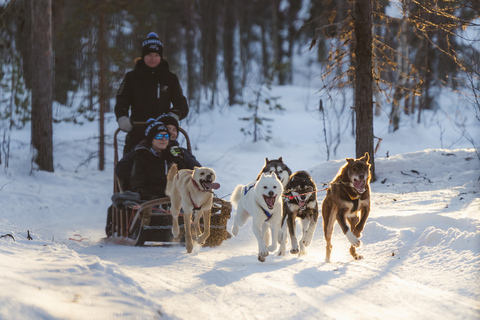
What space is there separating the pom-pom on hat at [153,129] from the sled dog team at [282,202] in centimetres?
88

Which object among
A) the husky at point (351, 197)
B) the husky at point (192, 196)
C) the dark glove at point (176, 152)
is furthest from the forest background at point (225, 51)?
the husky at point (192, 196)

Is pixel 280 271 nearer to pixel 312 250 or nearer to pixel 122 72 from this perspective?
pixel 312 250

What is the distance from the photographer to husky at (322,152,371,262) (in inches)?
214

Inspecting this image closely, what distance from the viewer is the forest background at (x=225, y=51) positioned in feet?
32.8

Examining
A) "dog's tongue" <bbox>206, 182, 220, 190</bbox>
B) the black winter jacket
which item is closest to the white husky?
"dog's tongue" <bbox>206, 182, 220, 190</bbox>

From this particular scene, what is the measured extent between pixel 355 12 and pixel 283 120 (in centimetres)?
1340

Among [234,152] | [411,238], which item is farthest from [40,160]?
[411,238]

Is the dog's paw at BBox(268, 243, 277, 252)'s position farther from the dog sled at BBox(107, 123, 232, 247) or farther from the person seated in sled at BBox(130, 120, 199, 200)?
the person seated in sled at BBox(130, 120, 199, 200)

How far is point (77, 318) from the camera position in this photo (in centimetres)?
324

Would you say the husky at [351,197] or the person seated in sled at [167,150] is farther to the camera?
the person seated in sled at [167,150]

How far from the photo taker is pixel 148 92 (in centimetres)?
816

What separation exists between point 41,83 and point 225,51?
19463 millimetres

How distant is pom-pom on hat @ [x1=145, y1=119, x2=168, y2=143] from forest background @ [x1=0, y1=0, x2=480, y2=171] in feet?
6.77

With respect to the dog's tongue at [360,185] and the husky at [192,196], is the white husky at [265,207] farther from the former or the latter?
the dog's tongue at [360,185]
